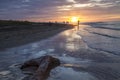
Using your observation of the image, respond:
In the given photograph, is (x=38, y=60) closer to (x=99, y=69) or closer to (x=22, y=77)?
(x=22, y=77)

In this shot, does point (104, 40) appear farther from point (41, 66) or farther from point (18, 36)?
point (41, 66)

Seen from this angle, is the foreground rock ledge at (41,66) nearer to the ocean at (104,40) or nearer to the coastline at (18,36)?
the ocean at (104,40)

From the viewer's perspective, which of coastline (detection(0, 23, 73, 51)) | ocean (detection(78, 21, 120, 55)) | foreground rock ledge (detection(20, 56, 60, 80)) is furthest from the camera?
coastline (detection(0, 23, 73, 51))

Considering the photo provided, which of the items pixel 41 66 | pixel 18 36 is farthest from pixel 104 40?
pixel 41 66

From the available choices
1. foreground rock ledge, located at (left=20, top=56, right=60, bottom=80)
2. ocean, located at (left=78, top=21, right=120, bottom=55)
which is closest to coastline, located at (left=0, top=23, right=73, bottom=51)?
ocean, located at (left=78, top=21, right=120, bottom=55)

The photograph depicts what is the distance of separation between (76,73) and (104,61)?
298cm

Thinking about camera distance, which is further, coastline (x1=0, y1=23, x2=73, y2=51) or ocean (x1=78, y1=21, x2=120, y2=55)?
coastline (x1=0, y1=23, x2=73, y2=51)

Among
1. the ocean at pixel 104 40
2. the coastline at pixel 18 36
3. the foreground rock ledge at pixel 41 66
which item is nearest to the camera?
the foreground rock ledge at pixel 41 66

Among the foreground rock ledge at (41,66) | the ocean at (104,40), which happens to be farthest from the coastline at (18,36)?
the foreground rock ledge at (41,66)

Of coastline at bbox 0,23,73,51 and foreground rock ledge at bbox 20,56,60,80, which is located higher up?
foreground rock ledge at bbox 20,56,60,80

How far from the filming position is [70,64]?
12062mm

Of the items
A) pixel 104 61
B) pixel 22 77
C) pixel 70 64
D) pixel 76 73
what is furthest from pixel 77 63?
pixel 22 77

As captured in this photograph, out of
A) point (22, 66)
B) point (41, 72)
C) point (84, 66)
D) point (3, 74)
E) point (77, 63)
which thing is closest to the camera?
point (41, 72)

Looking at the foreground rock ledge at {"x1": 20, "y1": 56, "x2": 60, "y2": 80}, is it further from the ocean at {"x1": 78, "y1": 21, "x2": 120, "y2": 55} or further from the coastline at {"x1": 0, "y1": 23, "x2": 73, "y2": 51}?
the coastline at {"x1": 0, "y1": 23, "x2": 73, "y2": 51}
